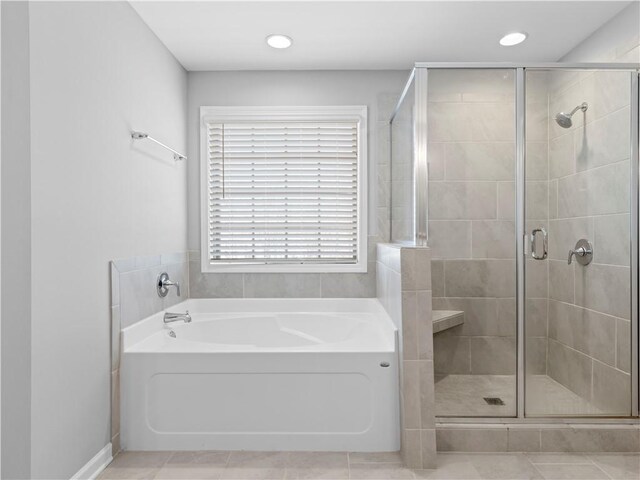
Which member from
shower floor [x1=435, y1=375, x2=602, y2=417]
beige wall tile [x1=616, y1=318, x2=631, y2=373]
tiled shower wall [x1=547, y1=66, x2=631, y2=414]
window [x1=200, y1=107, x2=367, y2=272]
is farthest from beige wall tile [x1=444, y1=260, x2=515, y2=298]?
window [x1=200, y1=107, x2=367, y2=272]

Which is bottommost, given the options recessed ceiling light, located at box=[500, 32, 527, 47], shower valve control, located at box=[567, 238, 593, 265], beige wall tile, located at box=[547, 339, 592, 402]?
beige wall tile, located at box=[547, 339, 592, 402]

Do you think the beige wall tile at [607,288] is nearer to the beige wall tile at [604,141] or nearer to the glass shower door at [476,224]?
the glass shower door at [476,224]

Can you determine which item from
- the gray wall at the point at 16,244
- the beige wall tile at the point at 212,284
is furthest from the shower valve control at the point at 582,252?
the gray wall at the point at 16,244

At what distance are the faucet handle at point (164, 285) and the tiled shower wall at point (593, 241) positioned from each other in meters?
2.18

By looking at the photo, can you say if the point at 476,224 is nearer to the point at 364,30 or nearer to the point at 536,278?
the point at 536,278

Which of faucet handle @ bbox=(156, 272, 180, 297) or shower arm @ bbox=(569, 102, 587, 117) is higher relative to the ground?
shower arm @ bbox=(569, 102, 587, 117)

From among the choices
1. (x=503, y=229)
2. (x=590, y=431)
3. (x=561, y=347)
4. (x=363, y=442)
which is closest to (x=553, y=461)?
(x=590, y=431)

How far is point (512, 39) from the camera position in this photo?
2631 mm

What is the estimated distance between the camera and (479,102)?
2.19 meters

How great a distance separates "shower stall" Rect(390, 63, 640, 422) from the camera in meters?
2.15

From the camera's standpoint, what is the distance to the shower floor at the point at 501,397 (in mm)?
2162

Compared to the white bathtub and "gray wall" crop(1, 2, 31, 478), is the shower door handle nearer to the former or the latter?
the white bathtub

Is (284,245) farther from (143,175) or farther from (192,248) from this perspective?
(143,175)

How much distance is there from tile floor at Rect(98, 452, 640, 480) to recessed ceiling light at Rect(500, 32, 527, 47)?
2.38 m
